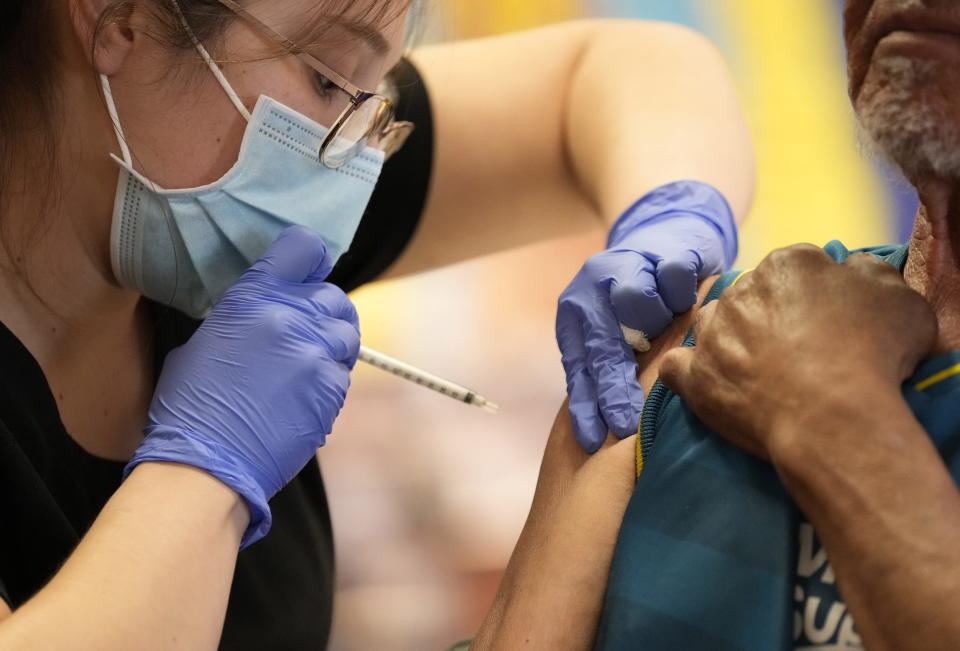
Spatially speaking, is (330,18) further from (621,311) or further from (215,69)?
(621,311)

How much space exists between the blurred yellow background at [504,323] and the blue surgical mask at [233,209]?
1.13 metres

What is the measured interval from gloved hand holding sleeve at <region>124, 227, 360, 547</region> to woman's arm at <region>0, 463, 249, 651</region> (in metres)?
0.04

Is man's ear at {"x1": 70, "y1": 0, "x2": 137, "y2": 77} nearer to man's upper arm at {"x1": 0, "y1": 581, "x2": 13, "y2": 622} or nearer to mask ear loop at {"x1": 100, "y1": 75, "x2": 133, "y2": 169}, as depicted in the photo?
mask ear loop at {"x1": 100, "y1": 75, "x2": 133, "y2": 169}

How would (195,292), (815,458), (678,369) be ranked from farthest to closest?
(195,292)
(678,369)
(815,458)

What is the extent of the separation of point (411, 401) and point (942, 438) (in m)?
2.06

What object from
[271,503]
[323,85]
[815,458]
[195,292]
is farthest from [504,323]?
[815,458]

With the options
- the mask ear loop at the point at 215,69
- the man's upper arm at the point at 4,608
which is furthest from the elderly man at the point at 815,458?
the mask ear loop at the point at 215,69

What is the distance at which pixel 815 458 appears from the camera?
980 mm

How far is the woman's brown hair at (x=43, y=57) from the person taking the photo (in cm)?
136

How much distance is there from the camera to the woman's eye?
1.52m

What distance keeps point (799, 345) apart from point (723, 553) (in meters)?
0.22

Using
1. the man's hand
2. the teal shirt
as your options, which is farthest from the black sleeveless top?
the man's hand

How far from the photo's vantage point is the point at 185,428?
1424 millimetres

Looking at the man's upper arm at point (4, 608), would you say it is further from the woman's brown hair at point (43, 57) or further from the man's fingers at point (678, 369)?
the man's fingers at point (678, 369)
